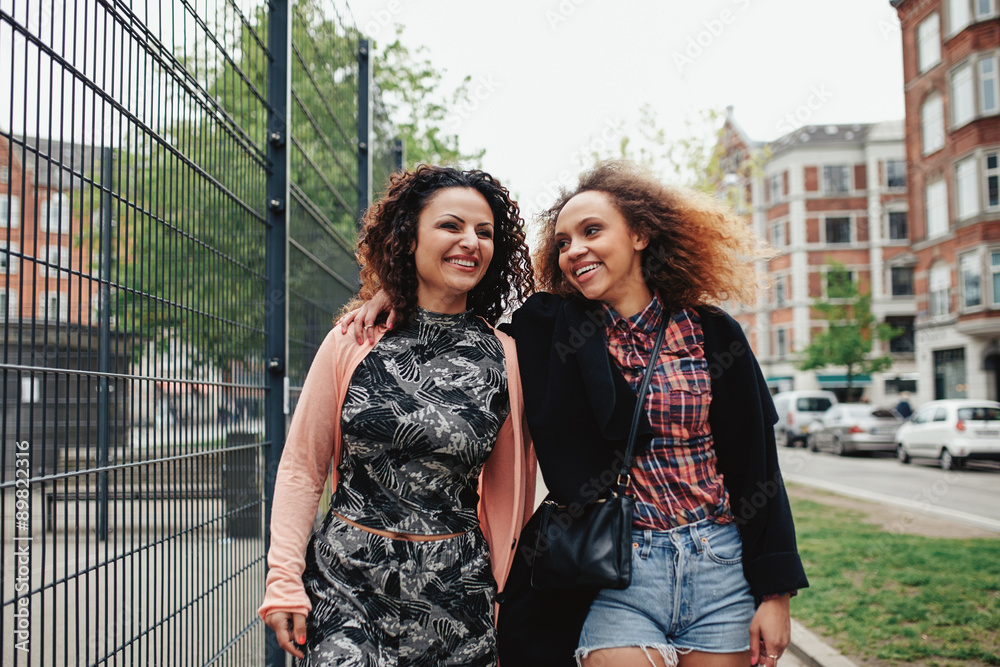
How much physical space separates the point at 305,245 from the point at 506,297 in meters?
1.62

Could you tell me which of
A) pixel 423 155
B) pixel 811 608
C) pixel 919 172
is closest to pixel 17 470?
pixel 811 608

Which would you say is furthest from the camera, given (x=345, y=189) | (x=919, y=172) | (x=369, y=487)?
(x=919, y=172)

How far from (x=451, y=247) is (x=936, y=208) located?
3063cm

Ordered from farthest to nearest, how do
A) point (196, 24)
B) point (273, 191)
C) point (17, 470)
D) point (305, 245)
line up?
point (305, 245) < point (273, 191) < point (196, 24) < point (17, 470)

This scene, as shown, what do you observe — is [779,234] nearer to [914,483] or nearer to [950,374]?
[950,374]

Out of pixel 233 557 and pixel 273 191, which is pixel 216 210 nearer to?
pixel 273 191

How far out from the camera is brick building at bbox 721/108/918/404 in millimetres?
39688

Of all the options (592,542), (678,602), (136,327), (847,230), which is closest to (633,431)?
(592,542)

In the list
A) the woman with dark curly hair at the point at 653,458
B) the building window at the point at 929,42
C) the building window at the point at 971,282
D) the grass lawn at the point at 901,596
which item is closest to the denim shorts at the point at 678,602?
the woman with dark curly hair at the point at 653,458

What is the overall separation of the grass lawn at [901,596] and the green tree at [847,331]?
24.2 m

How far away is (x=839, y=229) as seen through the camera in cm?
4059

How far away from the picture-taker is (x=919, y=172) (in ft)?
94.9

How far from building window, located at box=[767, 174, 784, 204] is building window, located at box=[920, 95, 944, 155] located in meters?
13.0

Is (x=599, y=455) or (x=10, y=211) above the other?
(x=10, y=211)
